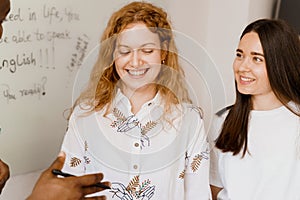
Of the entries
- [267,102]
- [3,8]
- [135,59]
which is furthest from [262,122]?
[3,8]

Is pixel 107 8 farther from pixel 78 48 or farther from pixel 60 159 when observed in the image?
pixel 60 159

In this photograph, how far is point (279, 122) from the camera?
985mm

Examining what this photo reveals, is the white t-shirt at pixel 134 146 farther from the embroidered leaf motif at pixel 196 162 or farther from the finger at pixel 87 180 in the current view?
the finger at pixel 87 180

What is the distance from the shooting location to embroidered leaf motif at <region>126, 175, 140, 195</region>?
0.80 metres

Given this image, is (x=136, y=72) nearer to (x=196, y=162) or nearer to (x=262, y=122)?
(x=196, y=162)

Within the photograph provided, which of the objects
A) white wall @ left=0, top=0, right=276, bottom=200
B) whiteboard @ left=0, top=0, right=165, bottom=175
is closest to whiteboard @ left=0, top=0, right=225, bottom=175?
whiteboard @ left=0, top=0, right=165, bottom=175

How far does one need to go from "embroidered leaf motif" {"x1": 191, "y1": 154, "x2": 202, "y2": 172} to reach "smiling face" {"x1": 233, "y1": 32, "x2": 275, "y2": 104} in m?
0.17

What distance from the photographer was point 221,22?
144 centimetres

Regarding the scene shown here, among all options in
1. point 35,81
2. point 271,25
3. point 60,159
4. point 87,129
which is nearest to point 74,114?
point 87,129

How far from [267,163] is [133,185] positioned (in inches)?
13.0

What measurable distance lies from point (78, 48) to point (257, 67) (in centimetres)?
44

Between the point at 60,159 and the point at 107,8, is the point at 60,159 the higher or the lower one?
the lower one

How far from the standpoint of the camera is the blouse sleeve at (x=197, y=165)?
0.86m

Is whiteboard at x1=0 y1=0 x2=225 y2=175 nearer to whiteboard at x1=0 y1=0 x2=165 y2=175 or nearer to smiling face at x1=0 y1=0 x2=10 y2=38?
whiteboard at x1=0 y1=0 x2=165 y2=175
